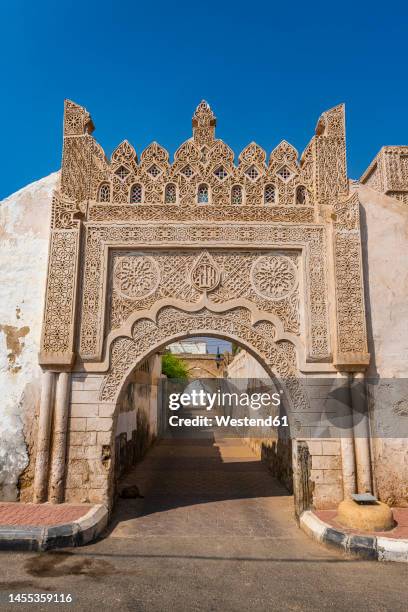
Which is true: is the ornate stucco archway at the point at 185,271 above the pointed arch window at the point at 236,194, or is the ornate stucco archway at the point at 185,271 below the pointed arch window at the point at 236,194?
below

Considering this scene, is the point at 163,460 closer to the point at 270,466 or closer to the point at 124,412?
the point at 124,412

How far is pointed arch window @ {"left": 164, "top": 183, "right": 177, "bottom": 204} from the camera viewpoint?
236 inches

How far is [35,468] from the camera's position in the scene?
5.17 m

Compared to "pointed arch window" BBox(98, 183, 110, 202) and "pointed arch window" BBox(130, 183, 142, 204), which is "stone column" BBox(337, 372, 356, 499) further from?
"pointed arch window" BBox(98, 183, 110, 202)

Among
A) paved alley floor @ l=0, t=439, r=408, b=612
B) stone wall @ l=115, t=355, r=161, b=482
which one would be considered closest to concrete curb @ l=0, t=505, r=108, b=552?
paved alley floor @ l=0, t=439, r=408, b=612

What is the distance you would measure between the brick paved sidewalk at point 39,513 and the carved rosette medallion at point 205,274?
2.92 metres

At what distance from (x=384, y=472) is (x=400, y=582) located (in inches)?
72.2

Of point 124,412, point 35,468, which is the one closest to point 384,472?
point 35,468

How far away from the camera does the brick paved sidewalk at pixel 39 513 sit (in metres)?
4.40

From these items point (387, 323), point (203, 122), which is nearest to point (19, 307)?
point (203, 122)

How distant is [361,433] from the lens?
5188 millimetres

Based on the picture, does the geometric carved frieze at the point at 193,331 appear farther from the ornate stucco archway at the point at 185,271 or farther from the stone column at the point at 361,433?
the stone column at the point at 361,433

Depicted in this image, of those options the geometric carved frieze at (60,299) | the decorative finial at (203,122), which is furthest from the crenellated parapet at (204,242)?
the decorative finial at (203,122)

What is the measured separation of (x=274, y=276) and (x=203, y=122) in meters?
2.52
